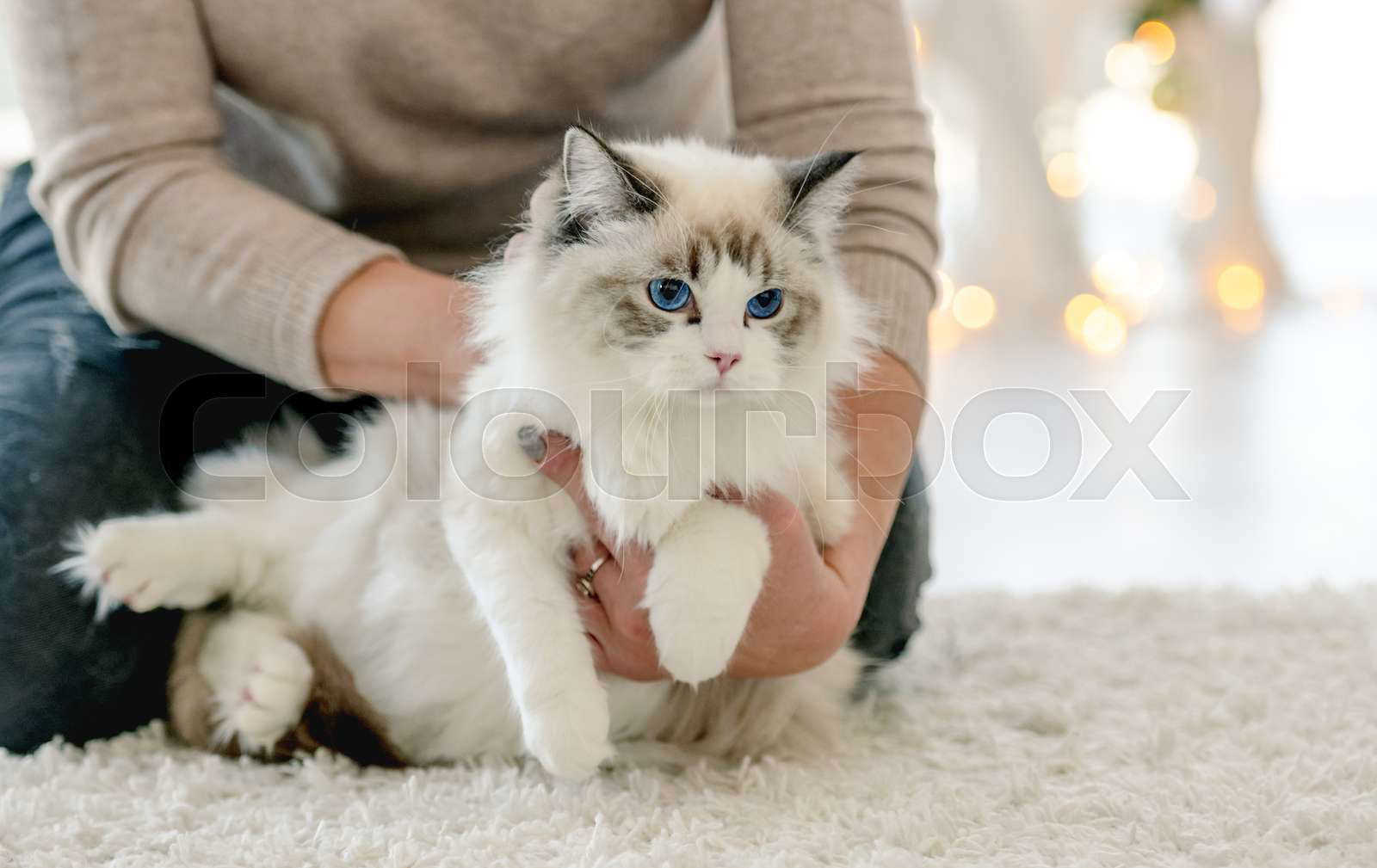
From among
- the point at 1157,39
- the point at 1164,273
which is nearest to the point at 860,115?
the point at 1157,39

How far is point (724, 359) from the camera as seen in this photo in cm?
98

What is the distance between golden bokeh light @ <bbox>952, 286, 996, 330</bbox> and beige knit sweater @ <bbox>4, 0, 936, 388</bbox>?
2.96m

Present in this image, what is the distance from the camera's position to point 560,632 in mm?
1053

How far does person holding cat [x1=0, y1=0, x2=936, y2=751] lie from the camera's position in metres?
1.26

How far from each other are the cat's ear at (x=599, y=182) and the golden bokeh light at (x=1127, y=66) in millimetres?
4003

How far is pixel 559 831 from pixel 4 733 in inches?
25.9

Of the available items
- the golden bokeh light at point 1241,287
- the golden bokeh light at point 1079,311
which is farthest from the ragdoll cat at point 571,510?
the golden bokeh light at point 1241,287

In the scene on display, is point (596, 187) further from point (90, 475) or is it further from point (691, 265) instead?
point (90, 475)

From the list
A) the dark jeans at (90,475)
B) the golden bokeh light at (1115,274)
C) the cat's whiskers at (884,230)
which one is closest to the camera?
the dark jeans at (90,475)

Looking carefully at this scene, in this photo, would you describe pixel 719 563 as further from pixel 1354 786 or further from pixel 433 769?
pixel 1354 786

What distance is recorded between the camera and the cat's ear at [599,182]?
1.00 meters

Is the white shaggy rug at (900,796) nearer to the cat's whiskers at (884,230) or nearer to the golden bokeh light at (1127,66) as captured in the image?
the cat's whiskers at (884,230)

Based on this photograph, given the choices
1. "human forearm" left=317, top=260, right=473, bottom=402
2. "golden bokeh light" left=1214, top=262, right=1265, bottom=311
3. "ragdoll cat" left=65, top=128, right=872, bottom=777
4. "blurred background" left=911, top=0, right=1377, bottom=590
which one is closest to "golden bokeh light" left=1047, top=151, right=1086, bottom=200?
"blurred background" left=911, top=0, right=1377, bottom=590

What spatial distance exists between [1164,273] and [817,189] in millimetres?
4373
